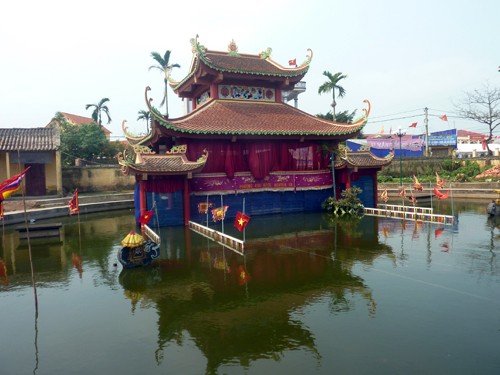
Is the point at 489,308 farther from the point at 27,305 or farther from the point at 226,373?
the point at 27,305

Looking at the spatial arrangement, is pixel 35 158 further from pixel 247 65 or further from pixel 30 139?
pixel 247 65

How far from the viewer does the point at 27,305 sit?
9172 mm

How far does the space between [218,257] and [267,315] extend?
5.17 m

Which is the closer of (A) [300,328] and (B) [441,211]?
(A) [300,328]

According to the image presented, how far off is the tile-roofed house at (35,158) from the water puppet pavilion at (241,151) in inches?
453

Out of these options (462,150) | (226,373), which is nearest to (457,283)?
(226,373)

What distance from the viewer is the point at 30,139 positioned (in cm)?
3120

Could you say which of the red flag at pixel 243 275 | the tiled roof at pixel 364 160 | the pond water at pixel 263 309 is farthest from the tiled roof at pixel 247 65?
the red flag at pixel 243 275

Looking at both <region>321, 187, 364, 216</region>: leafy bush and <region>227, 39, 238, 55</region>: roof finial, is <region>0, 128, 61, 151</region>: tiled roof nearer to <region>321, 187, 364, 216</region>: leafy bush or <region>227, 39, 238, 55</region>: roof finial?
<region>227, 39, 238, 55</region>: roof finial

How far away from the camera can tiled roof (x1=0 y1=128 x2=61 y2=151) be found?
30.0 metres

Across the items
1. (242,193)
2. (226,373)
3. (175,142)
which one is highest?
→ (175,142)

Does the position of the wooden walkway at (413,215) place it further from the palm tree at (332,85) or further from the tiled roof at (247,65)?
A: the palm tree at (332,85)

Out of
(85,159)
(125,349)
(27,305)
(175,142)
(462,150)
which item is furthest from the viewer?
(462,150)

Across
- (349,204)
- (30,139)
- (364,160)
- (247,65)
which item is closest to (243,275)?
(349,204)
